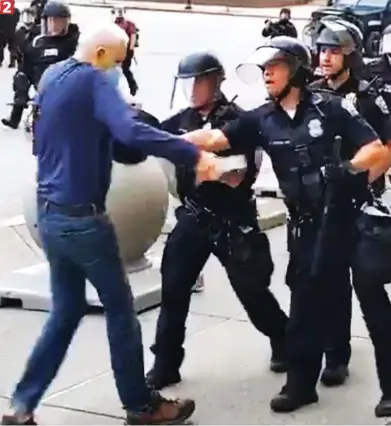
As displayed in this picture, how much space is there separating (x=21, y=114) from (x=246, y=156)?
38.0 feet

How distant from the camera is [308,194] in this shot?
5719 millimetres

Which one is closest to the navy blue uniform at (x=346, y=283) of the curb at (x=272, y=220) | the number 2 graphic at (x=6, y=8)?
the curb at (x=272, y=220)

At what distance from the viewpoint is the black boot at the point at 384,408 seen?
19.1 ft

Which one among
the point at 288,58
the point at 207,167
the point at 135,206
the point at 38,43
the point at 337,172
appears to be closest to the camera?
the point at 207,167

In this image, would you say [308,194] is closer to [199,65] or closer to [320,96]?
[320,96]

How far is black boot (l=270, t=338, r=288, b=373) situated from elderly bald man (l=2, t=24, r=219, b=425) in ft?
3.18

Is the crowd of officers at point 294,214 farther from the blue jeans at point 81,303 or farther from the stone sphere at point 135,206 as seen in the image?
the stone sphere at point 135,206

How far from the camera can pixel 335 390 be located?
20.6ft

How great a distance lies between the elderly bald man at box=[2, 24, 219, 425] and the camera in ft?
16.9

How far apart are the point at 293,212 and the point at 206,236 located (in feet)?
1.59

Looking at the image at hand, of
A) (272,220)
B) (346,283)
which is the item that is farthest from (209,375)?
(272,220)

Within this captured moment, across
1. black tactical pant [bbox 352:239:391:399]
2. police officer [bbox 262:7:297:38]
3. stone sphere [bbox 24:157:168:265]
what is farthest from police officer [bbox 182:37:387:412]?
police officer [bbox 262:7:297:38]

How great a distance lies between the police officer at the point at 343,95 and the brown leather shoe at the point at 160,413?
94 cm

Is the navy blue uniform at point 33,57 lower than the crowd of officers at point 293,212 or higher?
lower
